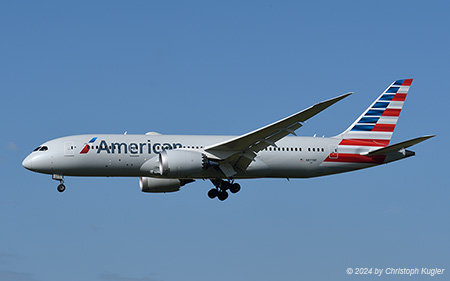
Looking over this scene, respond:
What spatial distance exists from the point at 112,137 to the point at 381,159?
16.4m

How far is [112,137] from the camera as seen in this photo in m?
43.6

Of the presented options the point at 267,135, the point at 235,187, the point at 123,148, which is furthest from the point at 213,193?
the point at 267,135

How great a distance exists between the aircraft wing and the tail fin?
7129 mm

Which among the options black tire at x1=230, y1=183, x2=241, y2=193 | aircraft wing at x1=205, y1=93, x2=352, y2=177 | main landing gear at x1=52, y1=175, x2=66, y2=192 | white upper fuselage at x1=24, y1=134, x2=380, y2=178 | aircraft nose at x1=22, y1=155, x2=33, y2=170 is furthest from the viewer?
black tire at x1=230, y1=183, x2=241, y2=193

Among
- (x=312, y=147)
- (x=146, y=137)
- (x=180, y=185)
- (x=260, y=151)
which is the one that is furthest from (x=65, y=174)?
(x=312, y=147)

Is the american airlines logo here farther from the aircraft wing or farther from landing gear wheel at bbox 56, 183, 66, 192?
the aircraft wing

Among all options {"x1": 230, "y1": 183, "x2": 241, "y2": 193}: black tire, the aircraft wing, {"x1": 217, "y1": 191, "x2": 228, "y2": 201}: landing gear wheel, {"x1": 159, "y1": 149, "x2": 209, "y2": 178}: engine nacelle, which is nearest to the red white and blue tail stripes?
{"x1": 230, "y1": 183, "x2": 241, "y2": 193}: black tire

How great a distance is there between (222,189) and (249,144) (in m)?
5.16

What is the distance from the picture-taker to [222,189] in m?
46.5

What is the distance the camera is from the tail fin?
48312 mm

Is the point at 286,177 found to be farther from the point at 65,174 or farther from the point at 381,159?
the point at 65,174

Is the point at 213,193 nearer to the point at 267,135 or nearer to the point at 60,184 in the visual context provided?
the point at 267,135

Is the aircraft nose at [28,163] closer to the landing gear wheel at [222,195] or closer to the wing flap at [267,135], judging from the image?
the wing flap at [267,135]

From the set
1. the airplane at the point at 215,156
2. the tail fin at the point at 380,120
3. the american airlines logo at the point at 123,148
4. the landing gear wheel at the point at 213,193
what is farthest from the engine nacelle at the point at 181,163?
the tail fin at the point at 380,120
